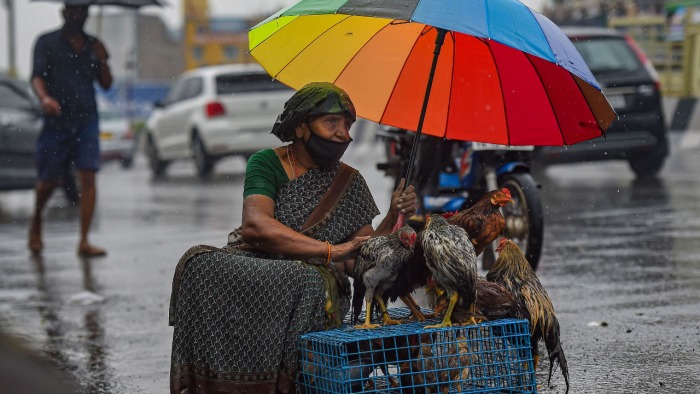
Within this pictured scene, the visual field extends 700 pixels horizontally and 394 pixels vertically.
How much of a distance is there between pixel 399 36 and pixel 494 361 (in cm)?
164

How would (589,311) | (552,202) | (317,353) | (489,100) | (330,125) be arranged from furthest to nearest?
(552,202) → (589,311) → (489,100) → (330,125) → (317,353)

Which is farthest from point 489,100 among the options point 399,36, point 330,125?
point 330,125

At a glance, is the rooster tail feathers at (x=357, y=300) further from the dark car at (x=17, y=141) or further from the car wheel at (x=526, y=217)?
the dark car at (x=17, y=141)

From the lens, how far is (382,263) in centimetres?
434

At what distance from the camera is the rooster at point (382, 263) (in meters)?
4.34

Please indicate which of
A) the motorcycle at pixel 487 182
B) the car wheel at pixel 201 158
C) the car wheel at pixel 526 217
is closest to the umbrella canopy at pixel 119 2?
the motorcycle at pixel 487 182

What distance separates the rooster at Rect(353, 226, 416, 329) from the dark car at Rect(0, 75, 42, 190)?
39.0 feet

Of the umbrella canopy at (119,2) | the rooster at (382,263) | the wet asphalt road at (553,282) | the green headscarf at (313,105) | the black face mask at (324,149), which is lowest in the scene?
the wet asphalt road at (553,282)

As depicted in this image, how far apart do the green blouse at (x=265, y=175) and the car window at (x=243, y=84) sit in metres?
15.0

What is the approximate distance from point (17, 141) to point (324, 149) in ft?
38.7

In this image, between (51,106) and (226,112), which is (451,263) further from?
(226,112)

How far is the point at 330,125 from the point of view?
183 inches

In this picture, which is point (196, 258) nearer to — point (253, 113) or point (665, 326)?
point (665, 326)

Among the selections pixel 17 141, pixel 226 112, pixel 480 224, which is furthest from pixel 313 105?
pixel 226 112
